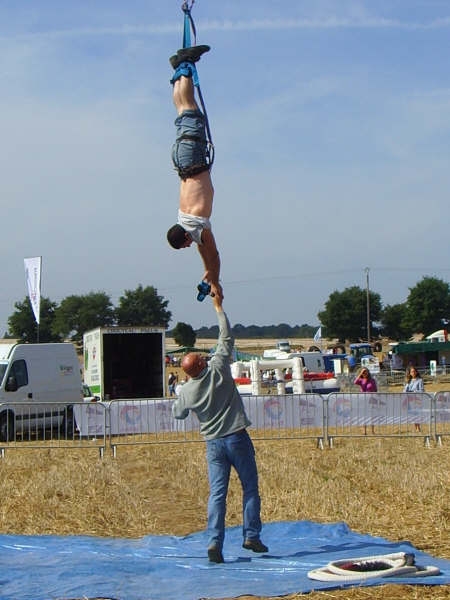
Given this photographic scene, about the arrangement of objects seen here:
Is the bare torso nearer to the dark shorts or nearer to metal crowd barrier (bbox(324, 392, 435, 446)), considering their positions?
the dark shorts

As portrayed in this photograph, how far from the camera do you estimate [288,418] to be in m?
16.8

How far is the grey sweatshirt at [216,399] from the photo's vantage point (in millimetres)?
7250

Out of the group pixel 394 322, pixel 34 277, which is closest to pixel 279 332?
pixel 394 322

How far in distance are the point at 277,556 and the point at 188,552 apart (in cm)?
87

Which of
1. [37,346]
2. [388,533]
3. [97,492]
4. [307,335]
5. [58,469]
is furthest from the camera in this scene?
[307,335]

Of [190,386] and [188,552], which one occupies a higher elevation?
[190,386]

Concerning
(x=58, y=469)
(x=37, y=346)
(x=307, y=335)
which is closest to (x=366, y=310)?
(x=307, y=335)

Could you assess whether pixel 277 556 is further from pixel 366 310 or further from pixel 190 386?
pixel 366 310

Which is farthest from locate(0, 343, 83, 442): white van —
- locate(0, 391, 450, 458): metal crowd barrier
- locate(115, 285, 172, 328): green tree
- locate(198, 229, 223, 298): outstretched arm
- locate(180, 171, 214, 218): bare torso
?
locate(115, 285, 172, 328): green tree

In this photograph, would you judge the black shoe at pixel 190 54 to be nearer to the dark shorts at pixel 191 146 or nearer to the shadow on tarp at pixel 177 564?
the dark shorts at pixel 191 146

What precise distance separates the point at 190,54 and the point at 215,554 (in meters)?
4.46

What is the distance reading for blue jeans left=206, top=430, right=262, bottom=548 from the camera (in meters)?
7.19

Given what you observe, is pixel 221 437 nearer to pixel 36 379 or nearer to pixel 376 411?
pixel 376 411

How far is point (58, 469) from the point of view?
12789 mm
